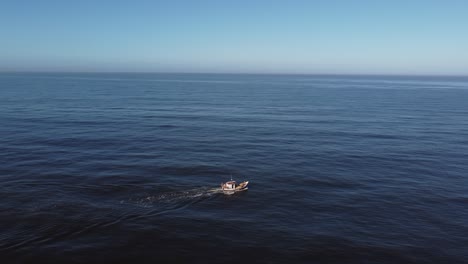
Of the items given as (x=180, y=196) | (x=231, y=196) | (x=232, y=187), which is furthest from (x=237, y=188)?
(x=180, y=196)

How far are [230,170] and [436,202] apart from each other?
27803mm

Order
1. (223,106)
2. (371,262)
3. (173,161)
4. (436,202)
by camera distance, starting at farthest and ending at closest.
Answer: (223,106), (173,161), (436,202), (371,262)

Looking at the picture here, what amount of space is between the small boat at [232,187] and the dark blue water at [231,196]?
134 centimetres

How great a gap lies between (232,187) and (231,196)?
4.18 ft

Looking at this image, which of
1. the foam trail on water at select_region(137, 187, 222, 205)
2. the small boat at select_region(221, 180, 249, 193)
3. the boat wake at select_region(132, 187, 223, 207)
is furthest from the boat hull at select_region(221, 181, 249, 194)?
the foam trail on water at select_region(137, 187, 222, 205)

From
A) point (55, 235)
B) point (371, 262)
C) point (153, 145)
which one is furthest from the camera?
point (153, 145)

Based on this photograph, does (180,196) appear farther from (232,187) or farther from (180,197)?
(232,187)

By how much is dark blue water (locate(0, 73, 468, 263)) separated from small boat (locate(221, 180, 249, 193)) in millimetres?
1341

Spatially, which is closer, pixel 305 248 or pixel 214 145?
pixel 305 248

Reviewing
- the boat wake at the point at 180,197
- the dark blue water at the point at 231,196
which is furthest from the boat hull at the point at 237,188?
the dark blue water at the point at 231,196

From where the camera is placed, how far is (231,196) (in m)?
44.3

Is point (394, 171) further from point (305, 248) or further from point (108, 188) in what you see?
point (108, 188)

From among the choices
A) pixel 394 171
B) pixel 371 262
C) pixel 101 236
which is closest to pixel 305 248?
pixel 371 262

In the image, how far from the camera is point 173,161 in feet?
191
